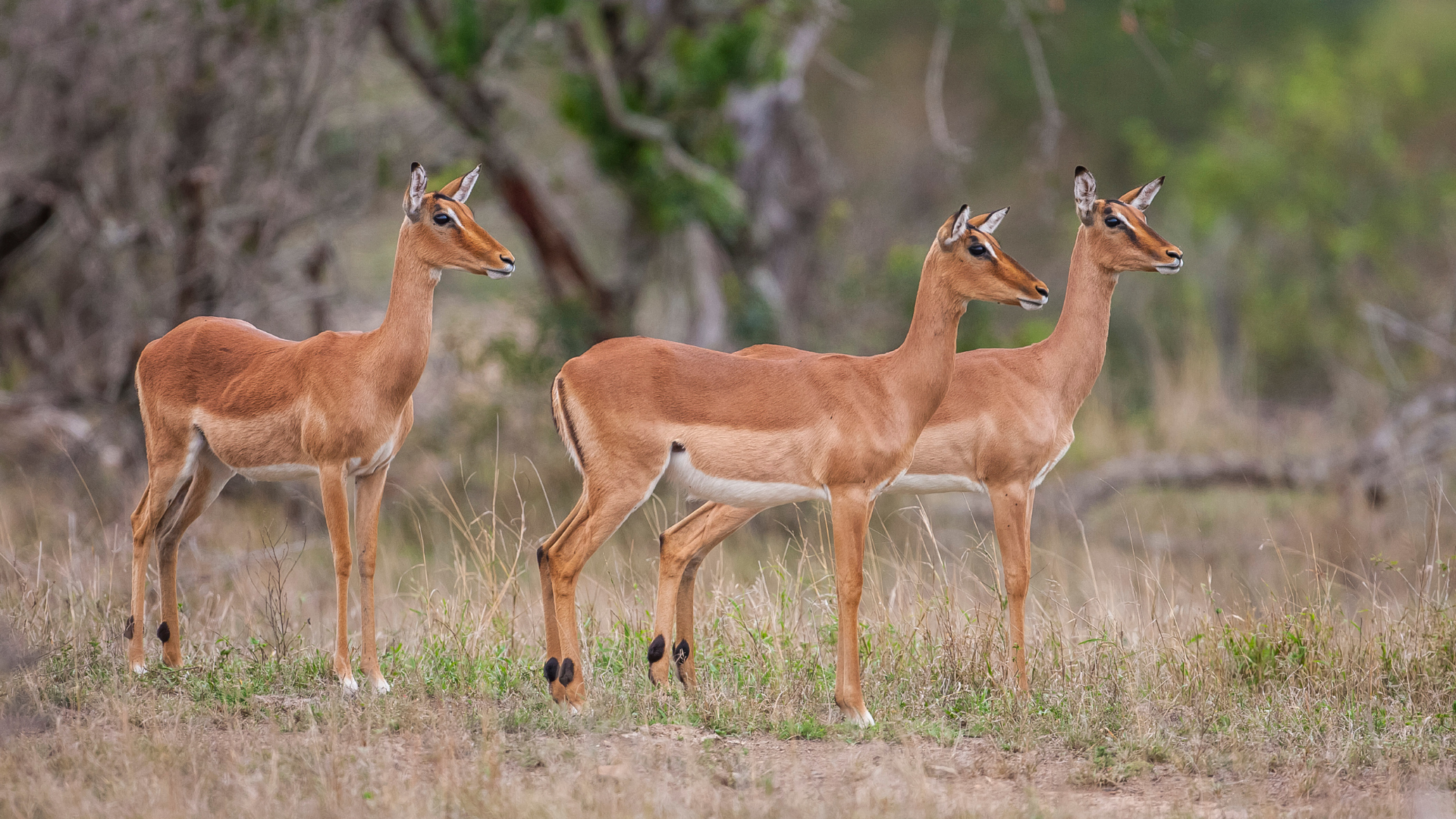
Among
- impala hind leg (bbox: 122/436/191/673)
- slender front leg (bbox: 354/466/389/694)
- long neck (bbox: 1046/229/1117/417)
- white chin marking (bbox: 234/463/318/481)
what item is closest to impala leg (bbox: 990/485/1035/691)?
long neck (bbox: 1046/229/1117/417)

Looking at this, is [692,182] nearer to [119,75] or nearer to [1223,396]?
[119,75]

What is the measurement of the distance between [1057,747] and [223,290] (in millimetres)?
8268

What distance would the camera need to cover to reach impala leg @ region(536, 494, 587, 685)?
5309mm

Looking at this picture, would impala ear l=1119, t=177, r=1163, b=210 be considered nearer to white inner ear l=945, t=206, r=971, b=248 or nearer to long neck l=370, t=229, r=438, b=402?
white inner ear l=945, t=206, r=971, b=248

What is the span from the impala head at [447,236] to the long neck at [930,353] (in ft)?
5.34

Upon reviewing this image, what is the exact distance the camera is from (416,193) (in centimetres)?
526

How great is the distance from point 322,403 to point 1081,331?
A: 335 centimetres

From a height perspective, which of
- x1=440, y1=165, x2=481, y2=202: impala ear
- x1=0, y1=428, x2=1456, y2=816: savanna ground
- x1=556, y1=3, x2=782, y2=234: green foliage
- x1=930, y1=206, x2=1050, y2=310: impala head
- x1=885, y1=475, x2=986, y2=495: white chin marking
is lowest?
x1=0, y1=428, x2=1456, y2=816: savanna ground

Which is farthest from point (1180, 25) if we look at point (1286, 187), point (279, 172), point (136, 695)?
point (136, 695)

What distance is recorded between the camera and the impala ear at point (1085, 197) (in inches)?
227

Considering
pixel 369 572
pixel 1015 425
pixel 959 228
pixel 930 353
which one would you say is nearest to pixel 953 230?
pixel 959 228

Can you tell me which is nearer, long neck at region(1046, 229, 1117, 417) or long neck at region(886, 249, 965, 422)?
long neck at region(886, 249, 965, 422)

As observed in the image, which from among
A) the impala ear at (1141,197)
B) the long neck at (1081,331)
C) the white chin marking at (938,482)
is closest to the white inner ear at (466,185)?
the white chin marking at (938,482)

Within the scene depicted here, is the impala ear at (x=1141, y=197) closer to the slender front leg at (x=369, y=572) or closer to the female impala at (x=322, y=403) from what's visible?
the female impala at (x=322, y=403)
